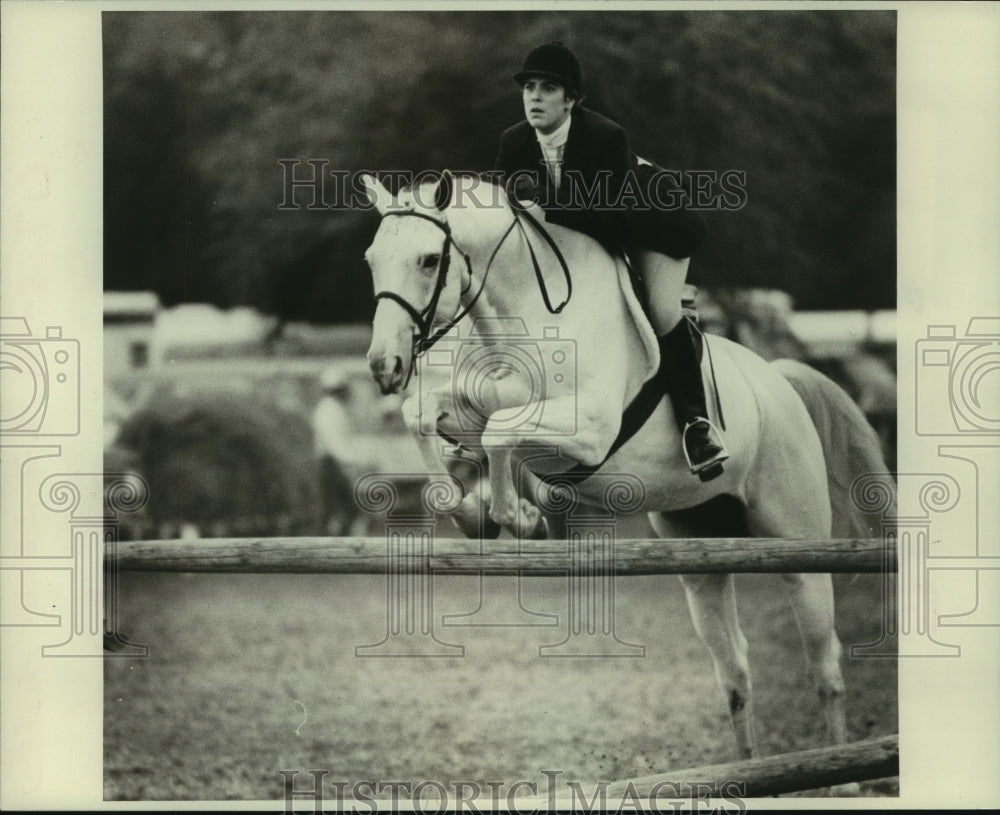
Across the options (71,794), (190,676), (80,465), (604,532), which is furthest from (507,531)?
(71,794)

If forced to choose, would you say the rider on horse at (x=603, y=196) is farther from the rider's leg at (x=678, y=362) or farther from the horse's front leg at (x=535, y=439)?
the horse's front leg at (x=535, y=439)

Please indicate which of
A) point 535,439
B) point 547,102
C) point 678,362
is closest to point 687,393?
point 678,362

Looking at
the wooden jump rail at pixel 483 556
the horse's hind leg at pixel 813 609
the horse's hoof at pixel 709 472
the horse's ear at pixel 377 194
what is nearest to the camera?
the wooden jump rail at pixel 483 556

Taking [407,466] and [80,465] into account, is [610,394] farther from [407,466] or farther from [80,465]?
[80,465]

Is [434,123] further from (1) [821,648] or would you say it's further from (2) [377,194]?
(1) [821,648]

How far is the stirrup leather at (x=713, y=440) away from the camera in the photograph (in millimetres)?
4859

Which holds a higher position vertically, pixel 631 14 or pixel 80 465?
pixel 631 14

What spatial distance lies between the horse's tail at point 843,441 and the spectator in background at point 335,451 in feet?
5.85

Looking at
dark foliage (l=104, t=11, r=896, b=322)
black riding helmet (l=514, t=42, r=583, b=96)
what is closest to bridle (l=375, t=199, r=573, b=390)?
dark foliage (l=104, t=11, r=896, b=322)

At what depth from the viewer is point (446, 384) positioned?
4820mm

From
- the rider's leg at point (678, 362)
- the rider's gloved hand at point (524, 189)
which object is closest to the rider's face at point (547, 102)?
the rider's gloved hand at point (524, 189)

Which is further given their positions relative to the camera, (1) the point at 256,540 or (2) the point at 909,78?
(2) the point at 909,78

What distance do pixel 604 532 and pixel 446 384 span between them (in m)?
0.87

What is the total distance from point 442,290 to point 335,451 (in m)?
0.82
